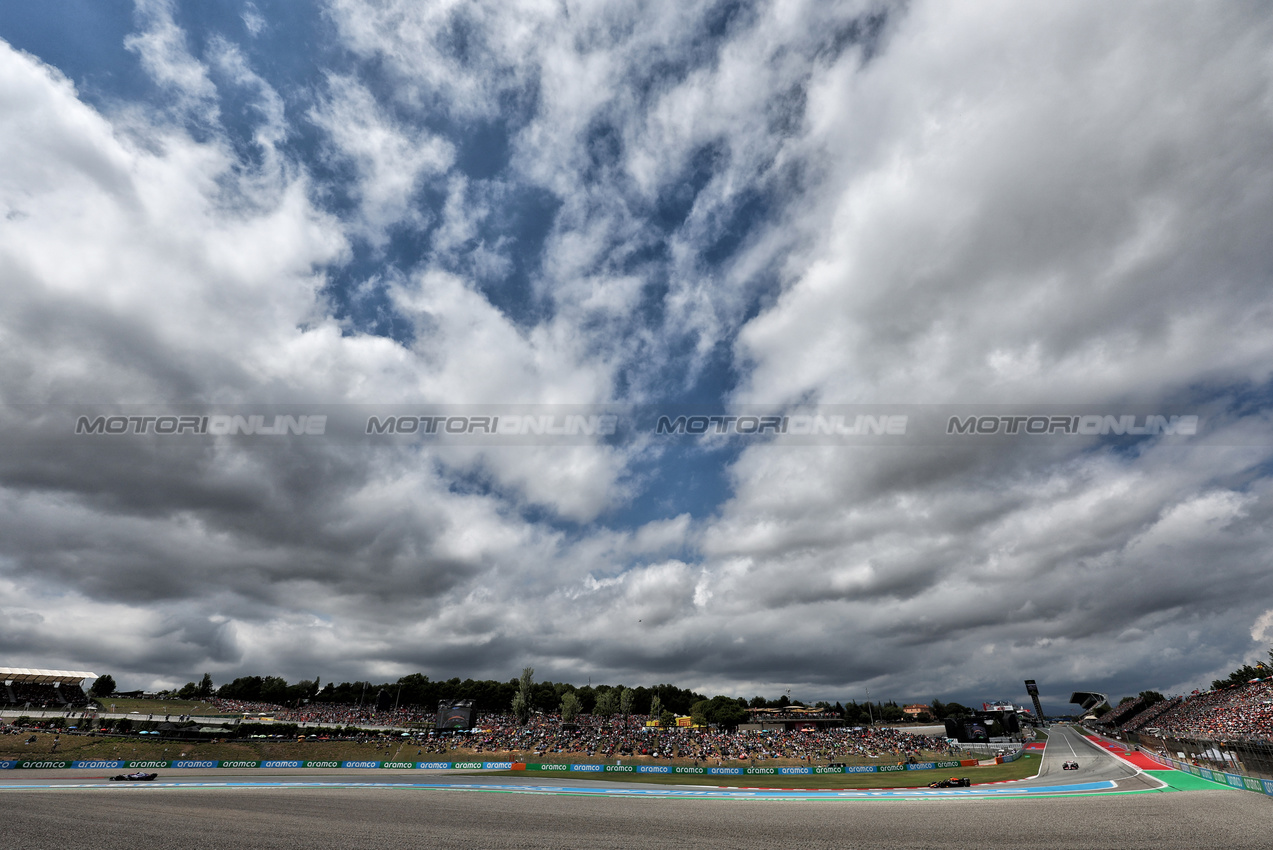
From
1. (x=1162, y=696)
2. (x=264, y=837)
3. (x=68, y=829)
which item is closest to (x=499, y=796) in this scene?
(x=264, y=837)

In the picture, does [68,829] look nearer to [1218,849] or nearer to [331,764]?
[1218,849]

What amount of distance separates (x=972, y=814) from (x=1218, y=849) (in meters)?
12.0

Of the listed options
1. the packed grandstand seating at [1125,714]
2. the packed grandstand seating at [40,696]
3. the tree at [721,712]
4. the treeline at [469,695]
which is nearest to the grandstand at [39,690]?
the packed grandstand seating at [40,696]

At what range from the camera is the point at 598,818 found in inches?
1240

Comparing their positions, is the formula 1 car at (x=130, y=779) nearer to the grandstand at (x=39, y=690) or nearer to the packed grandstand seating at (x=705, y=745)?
the packed grandstand seating at (x=705, y=745)

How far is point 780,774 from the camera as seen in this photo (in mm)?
65250

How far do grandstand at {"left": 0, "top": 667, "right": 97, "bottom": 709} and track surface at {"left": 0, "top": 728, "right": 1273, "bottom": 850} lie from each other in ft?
360

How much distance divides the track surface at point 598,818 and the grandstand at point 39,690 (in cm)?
10970

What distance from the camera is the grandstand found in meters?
120

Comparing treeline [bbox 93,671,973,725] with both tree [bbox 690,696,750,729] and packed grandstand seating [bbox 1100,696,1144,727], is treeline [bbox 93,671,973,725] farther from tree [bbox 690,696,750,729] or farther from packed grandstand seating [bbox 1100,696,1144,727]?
packed grandstand seating [bbox 1100,696,1144,727]

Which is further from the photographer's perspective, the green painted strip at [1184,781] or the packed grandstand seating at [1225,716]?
the packed grandstand seating at [1225,716]

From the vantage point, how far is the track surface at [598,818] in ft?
80.5

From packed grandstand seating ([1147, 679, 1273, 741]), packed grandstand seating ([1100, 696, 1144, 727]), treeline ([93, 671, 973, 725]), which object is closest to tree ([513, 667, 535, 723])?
treeline ([93, 671, 973, 725])

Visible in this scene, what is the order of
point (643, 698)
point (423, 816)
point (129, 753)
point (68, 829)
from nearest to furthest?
point (68, 829) < point (423, 816) < point (129, 753) < point (643, 698)
